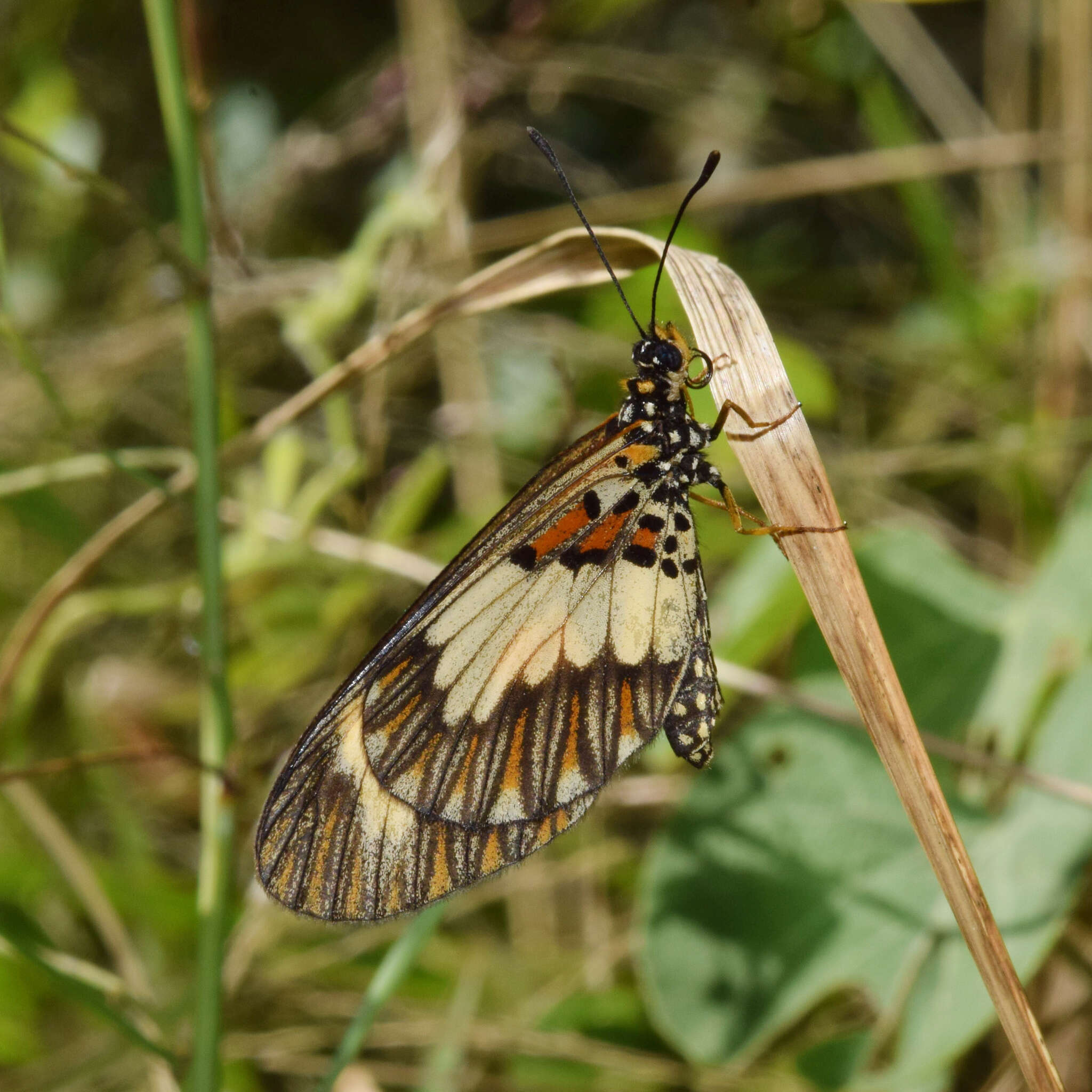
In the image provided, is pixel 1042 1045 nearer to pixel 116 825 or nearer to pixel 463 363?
pixel 116 825

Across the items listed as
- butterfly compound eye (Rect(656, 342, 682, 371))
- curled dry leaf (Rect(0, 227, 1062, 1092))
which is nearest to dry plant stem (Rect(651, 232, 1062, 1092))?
curled dry leaf (Rect(0, 227, 1062, 1092))

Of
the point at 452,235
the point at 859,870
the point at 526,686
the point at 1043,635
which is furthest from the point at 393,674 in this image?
the point at 452,235

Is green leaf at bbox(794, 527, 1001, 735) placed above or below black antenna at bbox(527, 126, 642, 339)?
below

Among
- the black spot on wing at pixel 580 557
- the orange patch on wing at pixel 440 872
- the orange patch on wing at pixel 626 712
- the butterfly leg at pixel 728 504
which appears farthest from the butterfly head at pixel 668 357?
→ the orange patch on wing at pixel 440 872

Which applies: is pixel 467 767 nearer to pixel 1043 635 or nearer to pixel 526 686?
pixel 526 686

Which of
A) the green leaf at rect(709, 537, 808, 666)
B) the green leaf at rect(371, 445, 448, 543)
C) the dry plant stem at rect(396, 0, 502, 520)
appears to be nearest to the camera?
the green leaf at rect(709, 537, 808, 666)

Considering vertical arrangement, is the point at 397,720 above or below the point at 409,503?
below

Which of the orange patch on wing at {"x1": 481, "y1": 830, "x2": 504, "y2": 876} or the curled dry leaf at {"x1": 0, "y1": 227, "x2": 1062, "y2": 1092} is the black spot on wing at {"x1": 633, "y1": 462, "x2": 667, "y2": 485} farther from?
the orange patch on wing at {"x1": 481, "y1": 830, "x2": 504, "y2": 876}
